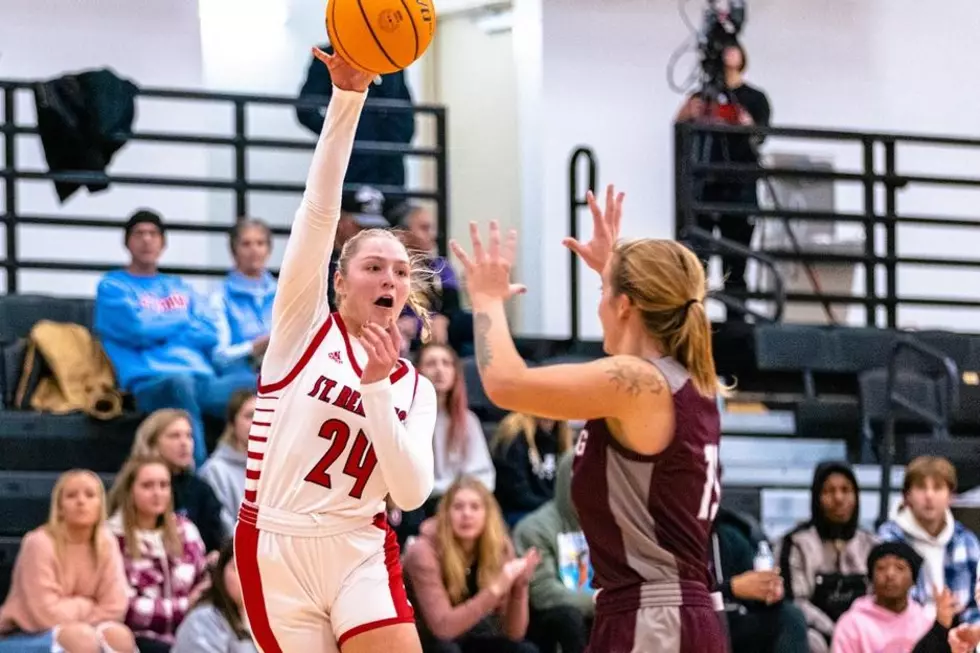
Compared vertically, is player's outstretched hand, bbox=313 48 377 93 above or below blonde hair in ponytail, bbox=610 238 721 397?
above

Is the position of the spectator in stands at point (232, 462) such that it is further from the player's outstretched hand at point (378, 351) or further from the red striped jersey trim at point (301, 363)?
the player's outstretched hand at point (378, 351)

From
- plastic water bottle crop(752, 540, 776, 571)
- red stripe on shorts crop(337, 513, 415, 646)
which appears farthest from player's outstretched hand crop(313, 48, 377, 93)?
plastic water bottle crop(752, 540, 776, 571)

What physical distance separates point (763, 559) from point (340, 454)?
14.1 ft

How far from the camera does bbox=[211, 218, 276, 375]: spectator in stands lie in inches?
360

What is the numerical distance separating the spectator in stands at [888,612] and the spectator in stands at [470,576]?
1534mm

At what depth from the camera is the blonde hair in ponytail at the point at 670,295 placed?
411 centimetres

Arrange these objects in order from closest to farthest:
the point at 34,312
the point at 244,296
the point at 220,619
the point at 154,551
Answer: the point at 220,619
the point at 154,551
the point at 244,296
the point at 34,312

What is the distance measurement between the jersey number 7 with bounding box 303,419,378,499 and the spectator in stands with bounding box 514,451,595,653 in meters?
3.38

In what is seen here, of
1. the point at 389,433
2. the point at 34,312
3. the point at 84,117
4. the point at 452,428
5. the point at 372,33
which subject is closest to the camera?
the point at 389,433

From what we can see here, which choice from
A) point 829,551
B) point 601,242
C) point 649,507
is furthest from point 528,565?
point 649,507

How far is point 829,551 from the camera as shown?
874cm

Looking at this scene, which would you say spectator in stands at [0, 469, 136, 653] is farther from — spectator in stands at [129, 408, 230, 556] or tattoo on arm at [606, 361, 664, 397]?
tattoo on arm at [606, 361, 664, 397]

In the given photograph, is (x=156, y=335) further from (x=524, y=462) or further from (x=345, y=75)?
(x=345, y=75)

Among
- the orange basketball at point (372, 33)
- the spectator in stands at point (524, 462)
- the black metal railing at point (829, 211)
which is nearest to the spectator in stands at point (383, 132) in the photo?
the black metal railing at point (829, 211)
